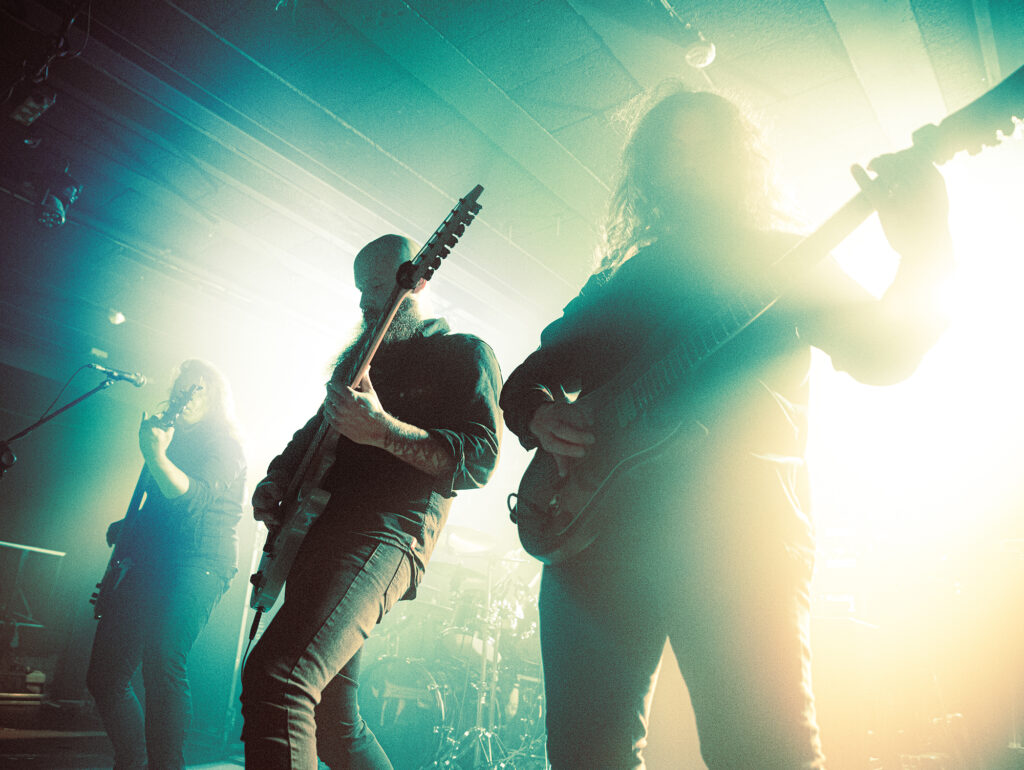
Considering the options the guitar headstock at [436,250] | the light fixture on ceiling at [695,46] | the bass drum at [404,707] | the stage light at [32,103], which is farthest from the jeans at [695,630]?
the stage light at [32,103]

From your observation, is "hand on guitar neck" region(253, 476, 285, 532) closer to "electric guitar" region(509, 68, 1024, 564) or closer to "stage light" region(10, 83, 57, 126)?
"electric guitar" region(509, 68, 1024, 564)

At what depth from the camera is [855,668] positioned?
12.9 feet

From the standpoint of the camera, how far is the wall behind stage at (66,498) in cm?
819

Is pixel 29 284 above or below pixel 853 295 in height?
above

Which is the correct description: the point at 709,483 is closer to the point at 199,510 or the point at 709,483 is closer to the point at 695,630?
the point at 695,630

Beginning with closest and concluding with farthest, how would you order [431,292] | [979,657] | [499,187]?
1. [979,657]
2. [499,187]
3. [431,292]

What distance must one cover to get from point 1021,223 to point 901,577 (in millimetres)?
4349

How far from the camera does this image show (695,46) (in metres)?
5.02

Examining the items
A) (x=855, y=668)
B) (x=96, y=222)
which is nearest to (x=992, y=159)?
(x=855, y=668)

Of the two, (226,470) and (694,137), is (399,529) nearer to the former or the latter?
(694,137)

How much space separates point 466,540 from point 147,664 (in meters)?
5.19

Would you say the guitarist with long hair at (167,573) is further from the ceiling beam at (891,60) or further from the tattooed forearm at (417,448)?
the ceiling beam at (891,60)

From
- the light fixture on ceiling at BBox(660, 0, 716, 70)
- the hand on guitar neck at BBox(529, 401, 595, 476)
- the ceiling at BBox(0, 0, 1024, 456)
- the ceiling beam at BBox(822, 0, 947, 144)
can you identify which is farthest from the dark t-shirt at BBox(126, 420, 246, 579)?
the ceiling beam at BBox(822, 0, 947, 144)

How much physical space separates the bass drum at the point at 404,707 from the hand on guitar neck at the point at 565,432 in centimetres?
543
